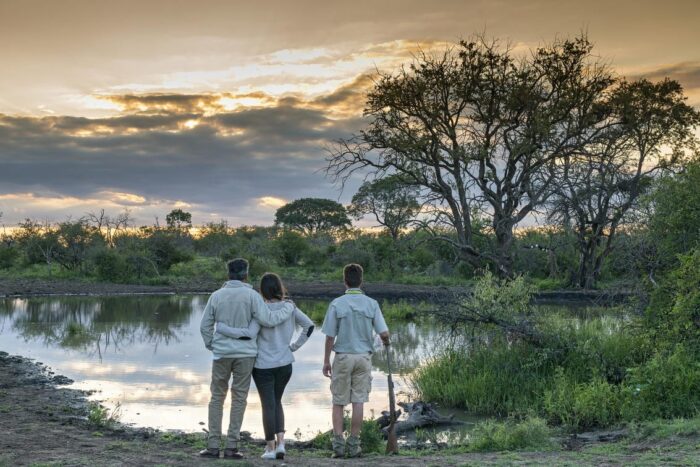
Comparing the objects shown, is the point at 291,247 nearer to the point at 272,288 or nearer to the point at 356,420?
the point at 356,420

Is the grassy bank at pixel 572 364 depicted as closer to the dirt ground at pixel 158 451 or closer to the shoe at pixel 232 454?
the dirt ground at pixel 158 451

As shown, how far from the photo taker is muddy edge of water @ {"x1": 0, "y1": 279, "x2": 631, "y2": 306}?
38344 millimetres

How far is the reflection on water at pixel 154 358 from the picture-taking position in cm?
1262

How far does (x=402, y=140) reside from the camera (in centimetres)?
2680

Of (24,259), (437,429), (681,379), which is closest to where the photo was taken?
(681,379)

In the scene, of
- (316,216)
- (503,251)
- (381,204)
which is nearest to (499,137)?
(503,251)

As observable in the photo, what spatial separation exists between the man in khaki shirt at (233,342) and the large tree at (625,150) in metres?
21.3

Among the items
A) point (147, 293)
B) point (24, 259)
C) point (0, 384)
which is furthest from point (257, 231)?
point (0, 384)

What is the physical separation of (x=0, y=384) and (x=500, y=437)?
9.66m

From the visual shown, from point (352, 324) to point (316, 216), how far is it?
74283mm

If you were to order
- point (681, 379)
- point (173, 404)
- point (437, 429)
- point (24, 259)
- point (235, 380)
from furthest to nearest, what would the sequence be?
point (24, 259), point (173, 404), point (437, 429), point (681, 379), point (235, 380)

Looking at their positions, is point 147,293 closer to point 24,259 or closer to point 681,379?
point 24,259

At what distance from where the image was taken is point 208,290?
43.2 metres

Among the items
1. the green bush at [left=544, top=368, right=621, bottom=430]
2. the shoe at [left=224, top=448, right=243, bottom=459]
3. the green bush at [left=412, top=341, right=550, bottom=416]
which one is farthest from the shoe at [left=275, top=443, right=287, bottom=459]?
the green bush at [left=412, top=341, right=550, bottom=416]
